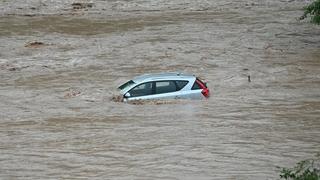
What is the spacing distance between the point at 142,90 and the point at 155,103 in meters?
0.52

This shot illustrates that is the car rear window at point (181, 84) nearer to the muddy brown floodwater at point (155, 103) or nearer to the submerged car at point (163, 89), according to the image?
the submerged car at point (163, 89)

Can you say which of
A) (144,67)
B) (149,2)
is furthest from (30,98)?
(149,2)

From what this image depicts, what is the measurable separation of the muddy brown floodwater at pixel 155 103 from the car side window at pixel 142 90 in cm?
32

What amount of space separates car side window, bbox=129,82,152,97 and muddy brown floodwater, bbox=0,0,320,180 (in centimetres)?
32

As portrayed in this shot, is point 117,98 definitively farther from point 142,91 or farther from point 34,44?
point 34,44

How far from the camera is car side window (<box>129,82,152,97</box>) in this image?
20.5 m

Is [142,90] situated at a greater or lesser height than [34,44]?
lesser

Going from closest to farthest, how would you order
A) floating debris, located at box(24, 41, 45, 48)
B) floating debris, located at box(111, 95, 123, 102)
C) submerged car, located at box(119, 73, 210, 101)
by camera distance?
submerged car, located at box(119, 73, 210, 101) → floating debris, located at box(111, 95, 123, 102) → floating debris, located at box(24, 41, 45, 48)

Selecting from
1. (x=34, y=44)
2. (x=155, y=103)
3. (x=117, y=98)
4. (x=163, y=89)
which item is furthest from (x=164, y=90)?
(x=34, y=44)

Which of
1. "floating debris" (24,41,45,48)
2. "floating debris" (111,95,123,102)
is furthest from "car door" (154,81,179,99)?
"floating debris" (24,41,45,48)

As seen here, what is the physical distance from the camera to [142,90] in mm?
20594

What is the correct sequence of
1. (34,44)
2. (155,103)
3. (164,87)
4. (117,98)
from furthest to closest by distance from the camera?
1. (34,44)
2. (117,98)
3. (164,87)
4. (155,103)

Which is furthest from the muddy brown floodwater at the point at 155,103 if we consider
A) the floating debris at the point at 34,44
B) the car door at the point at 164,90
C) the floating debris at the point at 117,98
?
the floating debris at the point at 117,98

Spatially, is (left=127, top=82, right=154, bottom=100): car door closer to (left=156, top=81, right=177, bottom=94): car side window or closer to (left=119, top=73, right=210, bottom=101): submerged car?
(left=119, top=73, right=210, bottom=101): submerged car
